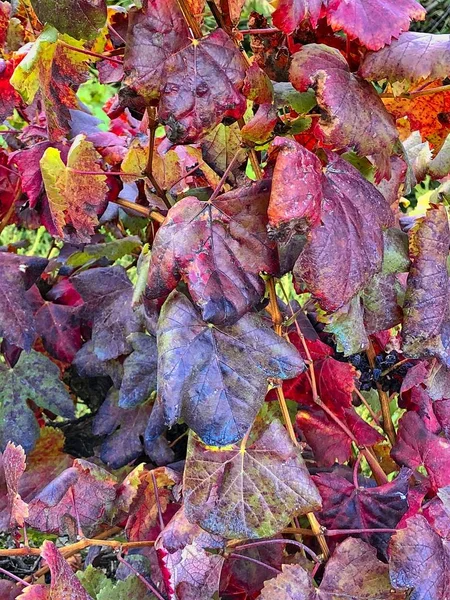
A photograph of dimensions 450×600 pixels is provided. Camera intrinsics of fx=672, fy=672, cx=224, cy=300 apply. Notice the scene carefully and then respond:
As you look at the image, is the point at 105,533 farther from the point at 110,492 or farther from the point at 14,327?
the point at 14,327

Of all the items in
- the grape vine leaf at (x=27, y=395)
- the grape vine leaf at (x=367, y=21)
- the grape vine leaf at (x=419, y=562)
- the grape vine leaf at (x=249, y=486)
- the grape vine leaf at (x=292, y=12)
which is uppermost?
the grape vine leaf at (x=292, y=12)

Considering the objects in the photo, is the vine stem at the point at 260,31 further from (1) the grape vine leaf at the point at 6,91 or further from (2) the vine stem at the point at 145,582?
(2) the vine stem at the point at 145,582

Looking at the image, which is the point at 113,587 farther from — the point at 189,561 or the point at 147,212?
the point at 147,212

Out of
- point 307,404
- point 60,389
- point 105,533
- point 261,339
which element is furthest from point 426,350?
point 60,389

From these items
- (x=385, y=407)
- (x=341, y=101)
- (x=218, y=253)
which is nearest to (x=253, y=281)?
(x=218, y=253)

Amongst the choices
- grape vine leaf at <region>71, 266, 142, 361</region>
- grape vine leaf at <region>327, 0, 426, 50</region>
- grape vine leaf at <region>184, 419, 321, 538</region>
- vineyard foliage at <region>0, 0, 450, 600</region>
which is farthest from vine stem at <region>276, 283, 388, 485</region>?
grape vine leaf at <region>327, 0, 426, 50</region>

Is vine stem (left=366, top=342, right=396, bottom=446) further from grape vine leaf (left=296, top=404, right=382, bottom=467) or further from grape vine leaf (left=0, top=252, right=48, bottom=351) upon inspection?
grape vine leaf (left=0, top=252, right=48, bottom=351)

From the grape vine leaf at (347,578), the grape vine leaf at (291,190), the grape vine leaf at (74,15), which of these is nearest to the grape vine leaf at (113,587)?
the grape vine leaf at (347,578)
